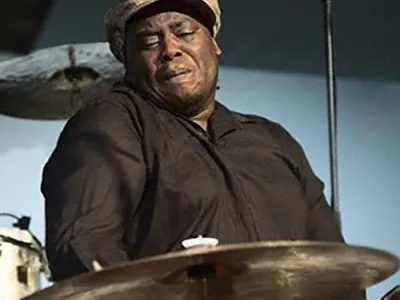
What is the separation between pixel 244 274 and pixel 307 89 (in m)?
1.38

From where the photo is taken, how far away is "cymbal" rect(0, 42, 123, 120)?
2537mm

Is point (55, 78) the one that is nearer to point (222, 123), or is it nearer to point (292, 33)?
point (292, 33)

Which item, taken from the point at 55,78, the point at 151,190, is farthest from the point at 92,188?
the point at 55,78

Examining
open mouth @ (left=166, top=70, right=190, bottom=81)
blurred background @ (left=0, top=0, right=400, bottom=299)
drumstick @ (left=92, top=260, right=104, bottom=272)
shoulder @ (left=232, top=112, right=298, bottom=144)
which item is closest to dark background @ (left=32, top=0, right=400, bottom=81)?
blurred background @ (left=0, top=0, right=400, bottom=299)

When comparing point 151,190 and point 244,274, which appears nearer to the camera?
point 244,274

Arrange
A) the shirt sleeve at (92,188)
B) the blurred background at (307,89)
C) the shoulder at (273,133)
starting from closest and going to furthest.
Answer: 1. the shirt sleeve at (92,188)
2. the shoulder at (273,133)
3. the blurred background at (307,89)

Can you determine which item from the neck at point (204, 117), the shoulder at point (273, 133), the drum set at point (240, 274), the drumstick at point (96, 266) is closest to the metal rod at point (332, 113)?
the shoulder at point (273, 133)

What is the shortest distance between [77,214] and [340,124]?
1.30 m

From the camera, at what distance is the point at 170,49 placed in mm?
1533

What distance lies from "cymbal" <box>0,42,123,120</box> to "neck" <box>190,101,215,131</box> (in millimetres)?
970

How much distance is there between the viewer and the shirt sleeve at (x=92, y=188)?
52.1 inches

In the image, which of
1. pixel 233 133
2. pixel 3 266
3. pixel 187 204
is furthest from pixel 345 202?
pixel 187 204

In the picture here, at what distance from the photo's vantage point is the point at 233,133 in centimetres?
157

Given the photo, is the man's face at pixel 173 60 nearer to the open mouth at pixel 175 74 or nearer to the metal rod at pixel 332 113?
the open mouth at pixel 175 74
